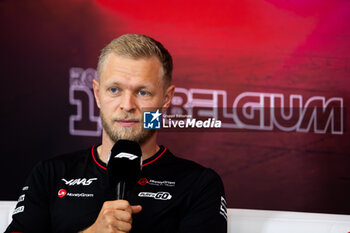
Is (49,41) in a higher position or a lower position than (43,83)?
higher

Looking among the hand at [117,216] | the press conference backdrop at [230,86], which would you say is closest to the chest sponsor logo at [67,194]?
the hand at [117,216]

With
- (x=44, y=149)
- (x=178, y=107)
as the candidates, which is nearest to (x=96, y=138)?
(x=44, y=149)

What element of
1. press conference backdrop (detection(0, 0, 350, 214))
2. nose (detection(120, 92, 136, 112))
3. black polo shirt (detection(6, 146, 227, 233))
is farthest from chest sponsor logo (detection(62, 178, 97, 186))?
press conference backdrop (detection(0, 0, 350, 214))

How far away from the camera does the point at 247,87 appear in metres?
3.04

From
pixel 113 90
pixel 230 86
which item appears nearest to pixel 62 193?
pixel 113 90

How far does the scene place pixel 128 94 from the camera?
144 centimetres

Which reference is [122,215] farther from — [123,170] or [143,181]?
[143,181]

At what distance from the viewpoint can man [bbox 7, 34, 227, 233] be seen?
1441 millimetres

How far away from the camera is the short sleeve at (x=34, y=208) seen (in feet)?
4.77

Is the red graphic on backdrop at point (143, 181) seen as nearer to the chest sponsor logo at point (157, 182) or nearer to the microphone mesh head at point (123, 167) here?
the chest sponsor logo at point (157, 182)

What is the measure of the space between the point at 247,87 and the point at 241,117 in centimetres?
20

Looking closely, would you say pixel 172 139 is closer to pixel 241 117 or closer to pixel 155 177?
pixel 241 117

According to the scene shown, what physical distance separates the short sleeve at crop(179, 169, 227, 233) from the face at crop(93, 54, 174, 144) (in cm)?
24

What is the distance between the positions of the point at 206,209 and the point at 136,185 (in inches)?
9.5
